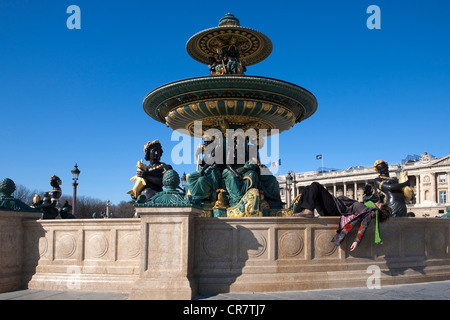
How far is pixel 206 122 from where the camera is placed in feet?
38.2

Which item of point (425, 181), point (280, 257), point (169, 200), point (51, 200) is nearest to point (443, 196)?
point (425, 181)

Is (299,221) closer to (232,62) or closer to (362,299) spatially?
(362,299)

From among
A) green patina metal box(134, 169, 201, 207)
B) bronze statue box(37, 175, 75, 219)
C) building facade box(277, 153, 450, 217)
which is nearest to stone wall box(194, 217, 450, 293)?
green patina metal box(134, 169, 201, 207)

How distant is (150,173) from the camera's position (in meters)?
10.0

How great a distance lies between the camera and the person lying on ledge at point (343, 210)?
6785mm

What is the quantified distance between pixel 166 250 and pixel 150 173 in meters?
4.07

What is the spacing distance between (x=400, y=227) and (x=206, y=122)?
19.6ft

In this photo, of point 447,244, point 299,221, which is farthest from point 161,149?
point 447,244

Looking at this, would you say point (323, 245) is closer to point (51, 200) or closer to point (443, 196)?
point (51, 200)

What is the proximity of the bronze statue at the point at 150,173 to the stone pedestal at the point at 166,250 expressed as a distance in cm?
361

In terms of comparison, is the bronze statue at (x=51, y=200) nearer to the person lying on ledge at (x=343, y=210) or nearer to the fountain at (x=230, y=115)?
the fountain at (x=230, y=115)

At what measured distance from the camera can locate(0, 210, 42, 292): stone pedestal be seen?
22.6ft
